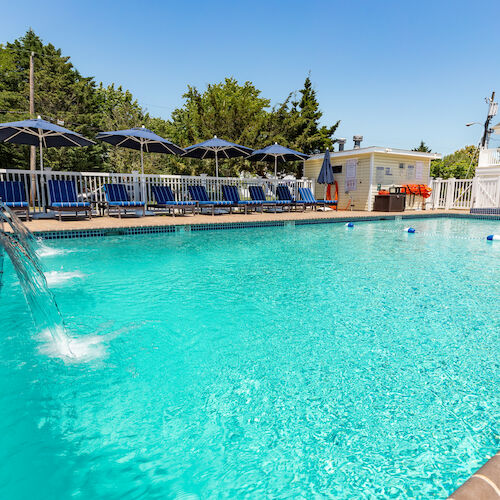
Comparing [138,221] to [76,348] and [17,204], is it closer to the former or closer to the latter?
[17,204]

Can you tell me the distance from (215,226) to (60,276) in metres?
5.41

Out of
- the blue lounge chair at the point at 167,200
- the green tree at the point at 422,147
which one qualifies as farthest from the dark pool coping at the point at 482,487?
the green tree at the point at 422,147

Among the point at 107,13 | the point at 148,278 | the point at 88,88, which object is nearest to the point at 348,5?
the point at 107,13

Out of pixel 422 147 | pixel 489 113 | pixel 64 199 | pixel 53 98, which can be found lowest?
pixel 64 199

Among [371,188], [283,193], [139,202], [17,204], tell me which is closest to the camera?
[17,204]

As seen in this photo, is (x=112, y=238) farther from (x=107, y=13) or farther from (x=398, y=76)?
(x=398, y=76)

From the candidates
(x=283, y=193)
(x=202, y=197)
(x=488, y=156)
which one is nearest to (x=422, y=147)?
(x=488, y=156)

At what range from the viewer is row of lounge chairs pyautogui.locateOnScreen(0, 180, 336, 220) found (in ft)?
28.9

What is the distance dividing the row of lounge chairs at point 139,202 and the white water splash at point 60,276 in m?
4.82

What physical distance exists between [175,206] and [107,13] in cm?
1043

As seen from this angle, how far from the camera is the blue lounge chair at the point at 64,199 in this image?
9016mm

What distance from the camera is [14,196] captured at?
8734mm

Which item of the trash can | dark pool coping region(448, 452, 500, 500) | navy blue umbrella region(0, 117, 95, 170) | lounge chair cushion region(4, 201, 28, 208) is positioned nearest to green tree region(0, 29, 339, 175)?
the trash can

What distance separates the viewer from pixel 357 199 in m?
16.1
